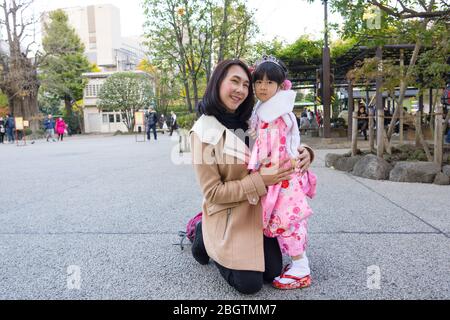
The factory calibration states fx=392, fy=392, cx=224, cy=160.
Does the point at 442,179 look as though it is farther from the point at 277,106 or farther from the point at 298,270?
the point at 277,106

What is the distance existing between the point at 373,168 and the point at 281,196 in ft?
15.1

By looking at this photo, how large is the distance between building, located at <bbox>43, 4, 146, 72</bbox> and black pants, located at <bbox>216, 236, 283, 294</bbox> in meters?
64.0

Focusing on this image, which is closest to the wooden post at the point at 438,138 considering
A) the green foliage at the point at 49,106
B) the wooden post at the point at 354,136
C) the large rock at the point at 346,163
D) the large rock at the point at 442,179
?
the large rock at the point at 442,179

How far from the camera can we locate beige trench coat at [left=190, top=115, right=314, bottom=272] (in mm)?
2180

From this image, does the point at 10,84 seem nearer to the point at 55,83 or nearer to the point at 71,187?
the point at 55,83

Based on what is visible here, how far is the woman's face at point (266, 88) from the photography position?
2.24 meters

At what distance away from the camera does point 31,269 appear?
110 inches

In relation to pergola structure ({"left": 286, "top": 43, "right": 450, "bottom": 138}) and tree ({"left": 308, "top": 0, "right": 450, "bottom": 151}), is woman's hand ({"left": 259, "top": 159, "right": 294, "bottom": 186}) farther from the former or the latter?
A: pergola structure ({"left": 286, "top": 43, "right": 450, "bottom": 138})

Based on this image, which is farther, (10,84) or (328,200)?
(10,84)

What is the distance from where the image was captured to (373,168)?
6395 mm

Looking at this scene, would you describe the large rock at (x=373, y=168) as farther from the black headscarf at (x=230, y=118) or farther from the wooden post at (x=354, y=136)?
the black headscarf at (x=230, y=118)

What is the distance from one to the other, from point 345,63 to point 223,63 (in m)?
13.3

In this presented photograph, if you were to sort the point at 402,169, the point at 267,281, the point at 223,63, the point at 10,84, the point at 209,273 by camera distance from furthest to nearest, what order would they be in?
the point at 10,84 → the point at 402,169 → the point at 209,273 → the point at 267,281 → the point at 223,63

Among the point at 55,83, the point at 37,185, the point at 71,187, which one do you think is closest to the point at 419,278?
the point at 71,187
